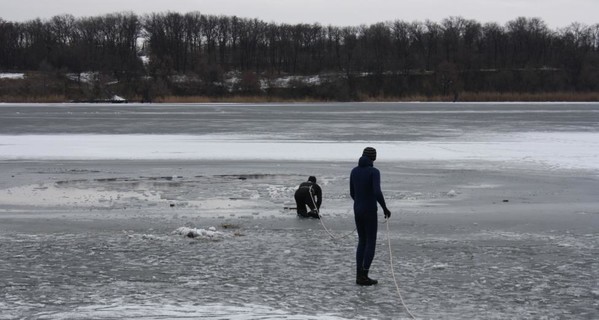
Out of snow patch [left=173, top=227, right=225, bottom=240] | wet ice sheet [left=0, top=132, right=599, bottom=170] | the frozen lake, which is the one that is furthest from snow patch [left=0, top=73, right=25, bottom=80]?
snow patch [left=173, top=227, right=225, bottom=240]

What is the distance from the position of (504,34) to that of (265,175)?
116051mm

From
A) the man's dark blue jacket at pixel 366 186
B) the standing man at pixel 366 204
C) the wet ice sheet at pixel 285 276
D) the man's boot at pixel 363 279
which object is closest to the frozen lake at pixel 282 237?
the wet ice sheet at pixel 285 276

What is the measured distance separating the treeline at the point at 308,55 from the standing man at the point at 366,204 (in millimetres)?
94031

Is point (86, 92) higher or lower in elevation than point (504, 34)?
lower

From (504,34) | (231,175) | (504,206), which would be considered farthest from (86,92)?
(504,206)

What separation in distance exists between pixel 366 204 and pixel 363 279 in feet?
2.69

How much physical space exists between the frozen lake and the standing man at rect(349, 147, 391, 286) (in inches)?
11.8

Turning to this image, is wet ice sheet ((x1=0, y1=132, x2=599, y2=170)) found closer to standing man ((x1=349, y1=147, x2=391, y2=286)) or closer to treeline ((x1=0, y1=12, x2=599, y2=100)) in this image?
standing man ((x1=349, y1=147, x2=391, y2=286))

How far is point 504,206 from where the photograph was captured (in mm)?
13234

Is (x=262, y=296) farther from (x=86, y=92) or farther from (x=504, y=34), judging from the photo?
(x=504, y=34)

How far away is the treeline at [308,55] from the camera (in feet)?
356

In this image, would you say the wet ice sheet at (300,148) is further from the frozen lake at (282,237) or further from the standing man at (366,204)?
the standing man at (366,204)

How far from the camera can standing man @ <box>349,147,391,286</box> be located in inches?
302

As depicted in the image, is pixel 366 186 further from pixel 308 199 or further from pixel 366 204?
pixel 308 199
